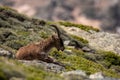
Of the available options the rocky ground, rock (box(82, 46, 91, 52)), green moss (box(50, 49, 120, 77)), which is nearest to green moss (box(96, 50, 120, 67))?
the rocky ground

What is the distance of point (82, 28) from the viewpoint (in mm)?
44062

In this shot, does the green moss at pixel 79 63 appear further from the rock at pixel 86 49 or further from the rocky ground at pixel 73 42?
the rock at pixel 86 49

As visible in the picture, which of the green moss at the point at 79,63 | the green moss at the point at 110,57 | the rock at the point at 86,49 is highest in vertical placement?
the rock at the point at 86,49

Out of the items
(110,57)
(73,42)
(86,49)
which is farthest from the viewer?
(73,42)

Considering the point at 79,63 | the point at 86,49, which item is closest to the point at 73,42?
the point at 86,49

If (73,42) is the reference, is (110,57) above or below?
below

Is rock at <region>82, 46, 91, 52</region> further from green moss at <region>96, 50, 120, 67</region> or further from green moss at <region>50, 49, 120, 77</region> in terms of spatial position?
green moss at <region>50, 49, 120, 77</region>

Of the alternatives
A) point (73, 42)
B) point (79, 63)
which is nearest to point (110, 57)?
A: point (73, 42)

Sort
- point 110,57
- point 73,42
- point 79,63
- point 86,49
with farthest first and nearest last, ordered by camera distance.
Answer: point 73,42 < point 86,49 < point 110,57 < point 79,63

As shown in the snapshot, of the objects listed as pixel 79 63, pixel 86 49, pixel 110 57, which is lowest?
pixel 79 63

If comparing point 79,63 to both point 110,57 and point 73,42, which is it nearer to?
point 110,57

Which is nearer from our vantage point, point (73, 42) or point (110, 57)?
point (110, 57)

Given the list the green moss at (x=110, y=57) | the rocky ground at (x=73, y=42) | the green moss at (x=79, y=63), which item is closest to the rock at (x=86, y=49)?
the rocky ground at (x=73, y=42)

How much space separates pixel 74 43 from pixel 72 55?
5543mm
